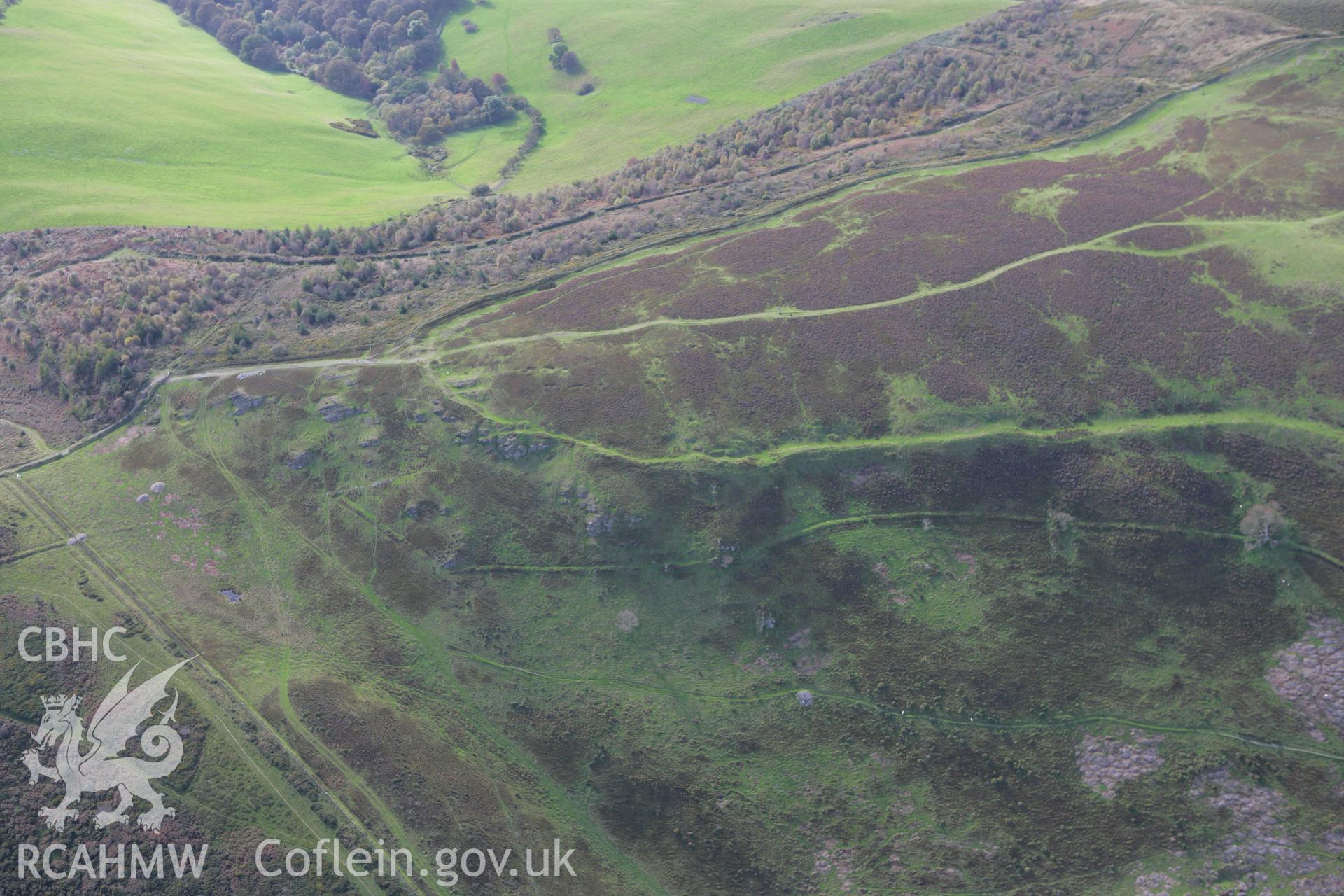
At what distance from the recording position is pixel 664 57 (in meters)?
155

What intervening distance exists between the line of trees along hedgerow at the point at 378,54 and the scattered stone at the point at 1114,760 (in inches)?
5421

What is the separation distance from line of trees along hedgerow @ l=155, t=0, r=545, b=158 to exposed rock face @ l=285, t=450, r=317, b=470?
93050mm

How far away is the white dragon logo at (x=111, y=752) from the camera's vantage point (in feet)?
185

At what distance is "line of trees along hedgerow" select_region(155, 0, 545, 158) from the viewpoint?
15475cm

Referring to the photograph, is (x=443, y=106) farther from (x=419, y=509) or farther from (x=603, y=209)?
(x=419, y=509)

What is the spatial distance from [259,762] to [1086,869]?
6398cm

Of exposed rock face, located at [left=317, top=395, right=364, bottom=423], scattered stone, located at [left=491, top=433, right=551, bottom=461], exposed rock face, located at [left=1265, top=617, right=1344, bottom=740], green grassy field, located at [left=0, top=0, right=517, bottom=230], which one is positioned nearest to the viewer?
exposed rock face, located at [left=1265, top=617, right=1344, bottom=740]

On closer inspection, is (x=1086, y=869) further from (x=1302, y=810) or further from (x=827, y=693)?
(x=827, y=693)

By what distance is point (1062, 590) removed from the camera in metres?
60.9

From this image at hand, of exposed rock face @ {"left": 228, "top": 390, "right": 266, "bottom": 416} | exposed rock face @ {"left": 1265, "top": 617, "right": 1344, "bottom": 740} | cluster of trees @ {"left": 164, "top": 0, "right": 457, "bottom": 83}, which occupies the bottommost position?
exposed rock face @ {"left": 1265, "top": 617, "right": 1344, "bottom": 740}

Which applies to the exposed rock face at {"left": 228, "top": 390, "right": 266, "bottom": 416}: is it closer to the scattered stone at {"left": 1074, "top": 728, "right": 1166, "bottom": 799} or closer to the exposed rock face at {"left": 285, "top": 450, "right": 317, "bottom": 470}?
the exposed rock face at {"left": 285, "top": 450, "right": 317, "bottom": 470}

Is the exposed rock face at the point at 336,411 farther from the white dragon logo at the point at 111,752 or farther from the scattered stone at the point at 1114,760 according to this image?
the scattered stone at the point at 1114,760

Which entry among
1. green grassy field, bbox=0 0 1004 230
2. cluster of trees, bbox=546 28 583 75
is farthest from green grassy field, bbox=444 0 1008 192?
cluster of trees, bbox=546 28 583 75

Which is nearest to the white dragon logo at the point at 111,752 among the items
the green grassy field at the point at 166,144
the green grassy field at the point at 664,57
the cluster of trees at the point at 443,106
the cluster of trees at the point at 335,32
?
the green grassy field at the point at 166,144
